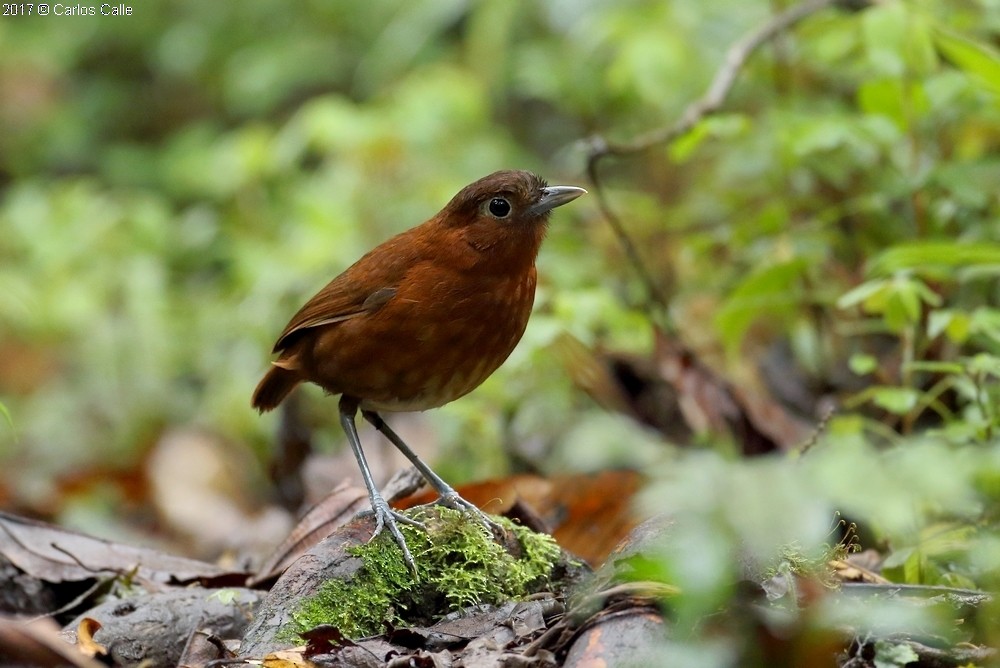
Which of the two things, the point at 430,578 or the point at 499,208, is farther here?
the point at 499,208

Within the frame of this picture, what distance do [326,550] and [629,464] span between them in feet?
5.83

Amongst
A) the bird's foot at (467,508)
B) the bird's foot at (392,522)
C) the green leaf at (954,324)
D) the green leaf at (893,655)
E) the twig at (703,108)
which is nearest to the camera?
the green leaf at (893,655)

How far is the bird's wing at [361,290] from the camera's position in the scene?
134 inches

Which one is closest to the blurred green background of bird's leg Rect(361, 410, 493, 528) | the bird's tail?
bird's leg Rect(361, 410, 493, 528)

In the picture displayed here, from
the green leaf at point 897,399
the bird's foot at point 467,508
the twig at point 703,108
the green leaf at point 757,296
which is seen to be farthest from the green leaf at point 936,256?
the bird's foot at point 467,508

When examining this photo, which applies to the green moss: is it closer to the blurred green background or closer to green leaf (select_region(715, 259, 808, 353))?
the blurred green background

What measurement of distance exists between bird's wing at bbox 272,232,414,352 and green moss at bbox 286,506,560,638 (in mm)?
722

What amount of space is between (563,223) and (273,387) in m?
3.55

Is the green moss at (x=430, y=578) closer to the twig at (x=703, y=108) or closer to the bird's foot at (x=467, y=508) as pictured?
the bird's foot at (x=467, y=508)

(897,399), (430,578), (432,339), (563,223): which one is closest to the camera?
(430,578)

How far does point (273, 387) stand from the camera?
3.87 metres

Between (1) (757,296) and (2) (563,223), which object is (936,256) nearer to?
(1) (757,296)

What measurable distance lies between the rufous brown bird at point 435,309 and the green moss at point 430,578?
0.19m

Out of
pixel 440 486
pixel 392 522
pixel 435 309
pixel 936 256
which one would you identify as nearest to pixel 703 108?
pixel 936 256
